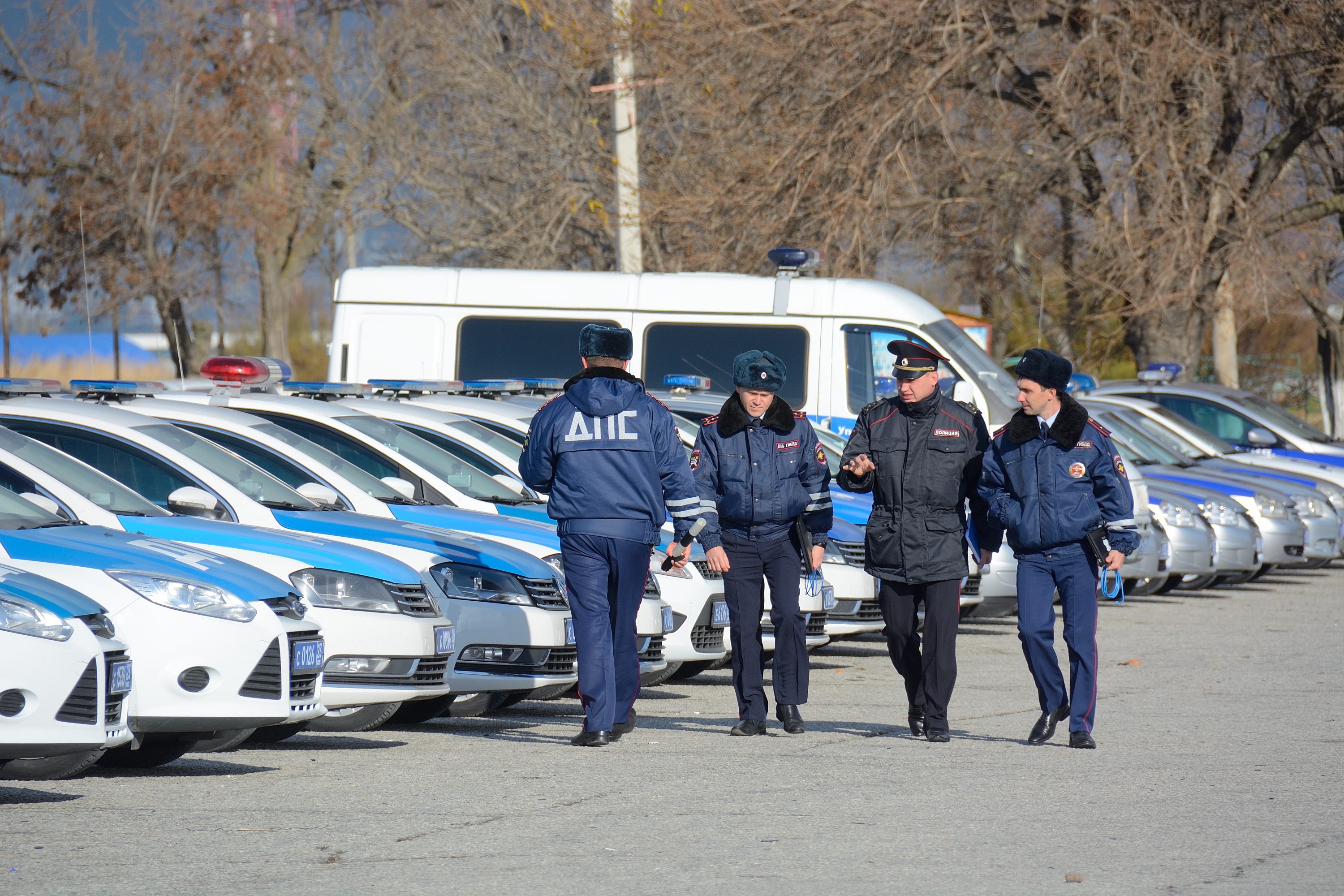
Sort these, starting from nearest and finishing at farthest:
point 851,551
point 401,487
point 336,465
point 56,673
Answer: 1. point 56,673
2. point 401,487
3. point 336,465
4. point 851,551

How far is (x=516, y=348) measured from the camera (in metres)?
16.3

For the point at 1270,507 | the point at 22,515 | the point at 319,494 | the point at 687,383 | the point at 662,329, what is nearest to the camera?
the point at 22,515

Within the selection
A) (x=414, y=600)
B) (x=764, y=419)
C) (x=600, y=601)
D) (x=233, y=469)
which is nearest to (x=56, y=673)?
(x=414, y=600)

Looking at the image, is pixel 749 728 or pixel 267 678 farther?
pixel 749 728

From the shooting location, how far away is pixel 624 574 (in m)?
7.79

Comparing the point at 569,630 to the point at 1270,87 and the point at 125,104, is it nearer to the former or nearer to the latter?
the point at 1270,87

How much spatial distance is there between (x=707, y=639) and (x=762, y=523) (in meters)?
1.71

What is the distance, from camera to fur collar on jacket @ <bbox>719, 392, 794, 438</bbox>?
8.13 metres

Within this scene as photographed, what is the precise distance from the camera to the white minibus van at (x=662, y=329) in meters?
15.3

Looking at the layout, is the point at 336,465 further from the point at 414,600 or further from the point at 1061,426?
the point at 1061,426

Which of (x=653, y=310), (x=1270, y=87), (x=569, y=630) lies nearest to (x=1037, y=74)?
(x=1270, y=87)

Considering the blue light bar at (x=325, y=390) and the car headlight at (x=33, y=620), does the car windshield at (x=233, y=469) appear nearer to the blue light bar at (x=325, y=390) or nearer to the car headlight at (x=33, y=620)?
the car headlight at (x=33, y=620)

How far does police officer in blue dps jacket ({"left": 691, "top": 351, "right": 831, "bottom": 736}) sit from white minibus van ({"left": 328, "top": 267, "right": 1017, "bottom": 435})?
20.5 feet

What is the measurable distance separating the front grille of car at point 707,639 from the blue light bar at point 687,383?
14.3 feet
